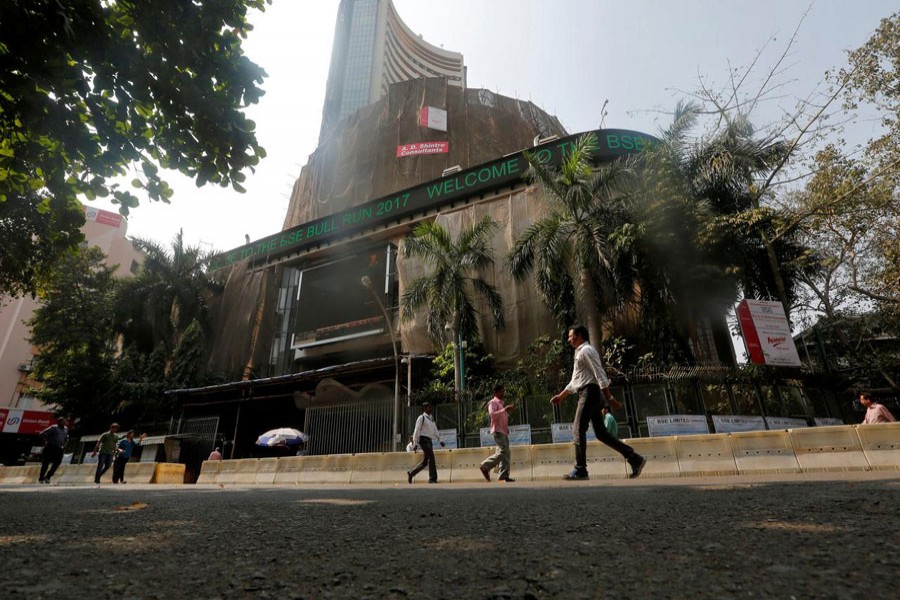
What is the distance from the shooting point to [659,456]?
8.64 m

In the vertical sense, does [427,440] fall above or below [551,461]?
above

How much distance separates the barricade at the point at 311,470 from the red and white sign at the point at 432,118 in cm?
2505

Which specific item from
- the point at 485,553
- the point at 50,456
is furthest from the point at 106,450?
the point at 485,553

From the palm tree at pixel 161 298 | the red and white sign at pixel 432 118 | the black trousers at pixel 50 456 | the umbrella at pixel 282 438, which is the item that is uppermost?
the red and white sign at pixel 432 118

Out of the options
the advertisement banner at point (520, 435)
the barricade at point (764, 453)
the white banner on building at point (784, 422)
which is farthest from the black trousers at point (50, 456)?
the white banner on building at point (784, 422)

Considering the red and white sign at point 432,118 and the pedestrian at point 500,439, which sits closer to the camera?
the pedestrian at point 500,439

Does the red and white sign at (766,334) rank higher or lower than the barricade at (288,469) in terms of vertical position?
higher

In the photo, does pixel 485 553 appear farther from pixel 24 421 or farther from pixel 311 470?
pixel 24 421

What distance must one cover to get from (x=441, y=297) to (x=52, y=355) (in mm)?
23304

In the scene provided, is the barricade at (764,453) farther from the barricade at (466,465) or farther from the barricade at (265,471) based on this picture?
the barricade at (265,471)

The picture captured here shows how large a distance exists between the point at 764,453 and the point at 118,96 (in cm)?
1004

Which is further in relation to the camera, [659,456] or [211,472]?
[211,472]

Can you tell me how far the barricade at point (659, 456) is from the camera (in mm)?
8453

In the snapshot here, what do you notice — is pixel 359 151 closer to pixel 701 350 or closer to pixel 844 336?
pixel 701 350
